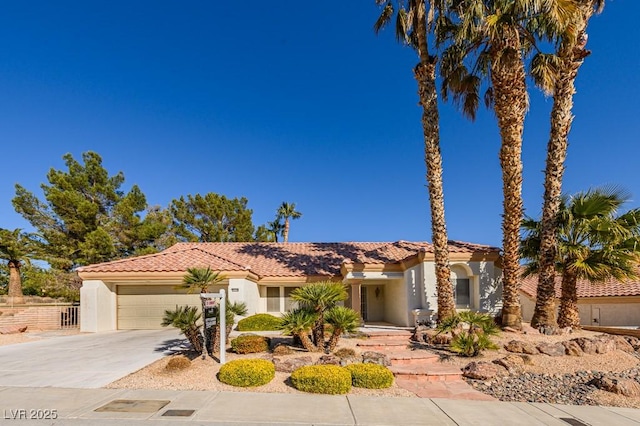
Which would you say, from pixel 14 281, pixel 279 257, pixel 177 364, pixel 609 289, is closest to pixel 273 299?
pixel 279 257

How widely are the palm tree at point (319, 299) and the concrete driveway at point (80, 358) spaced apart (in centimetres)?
455

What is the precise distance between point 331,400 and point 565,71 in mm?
14121

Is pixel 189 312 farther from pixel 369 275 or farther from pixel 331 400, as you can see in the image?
pixel 369 275

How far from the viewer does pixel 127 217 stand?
1121 inches

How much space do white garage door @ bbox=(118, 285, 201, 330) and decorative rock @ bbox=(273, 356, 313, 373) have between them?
1045cm

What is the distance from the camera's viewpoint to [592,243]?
13.5m

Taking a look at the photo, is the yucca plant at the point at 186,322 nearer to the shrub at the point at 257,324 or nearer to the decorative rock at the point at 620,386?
the shrub at the point at 257,324

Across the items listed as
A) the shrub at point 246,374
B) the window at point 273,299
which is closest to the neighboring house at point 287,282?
the window at point 273,299

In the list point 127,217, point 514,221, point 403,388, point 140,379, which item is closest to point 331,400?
point 403,388

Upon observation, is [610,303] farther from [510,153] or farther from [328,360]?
[328,360]

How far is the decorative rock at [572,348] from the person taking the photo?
1089 centimetres

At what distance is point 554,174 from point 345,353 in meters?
10.2

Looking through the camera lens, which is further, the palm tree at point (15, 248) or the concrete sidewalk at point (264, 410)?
the palm tree at point (15, 248)

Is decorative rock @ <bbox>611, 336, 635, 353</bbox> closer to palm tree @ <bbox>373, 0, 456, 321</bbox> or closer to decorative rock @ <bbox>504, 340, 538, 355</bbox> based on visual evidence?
decorative rock @ <bbox>504, 340, 538, 355</bbox>
